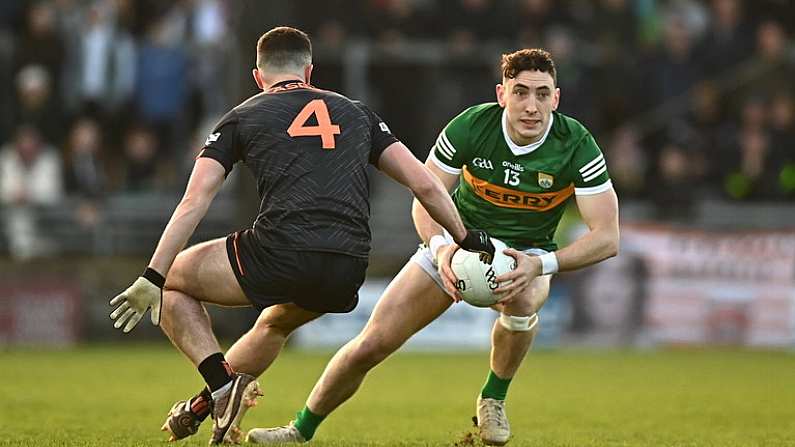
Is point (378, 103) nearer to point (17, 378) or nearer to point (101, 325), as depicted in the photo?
point (101, 325)

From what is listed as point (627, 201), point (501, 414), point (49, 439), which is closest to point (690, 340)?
point (627, 201)

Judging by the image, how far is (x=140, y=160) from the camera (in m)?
17.3

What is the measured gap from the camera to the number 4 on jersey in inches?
279

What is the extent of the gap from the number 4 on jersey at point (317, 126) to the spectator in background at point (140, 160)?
10348 mm

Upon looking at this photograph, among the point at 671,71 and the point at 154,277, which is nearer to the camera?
the point at 154,277

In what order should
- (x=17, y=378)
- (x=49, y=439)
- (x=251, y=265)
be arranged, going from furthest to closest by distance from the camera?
1. (x=17, y=378)
2. (x=49, y=439)
3. (x=251, y=265)

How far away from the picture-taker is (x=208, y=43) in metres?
18.0

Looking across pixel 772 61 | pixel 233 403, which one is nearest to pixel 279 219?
pixel 233 403

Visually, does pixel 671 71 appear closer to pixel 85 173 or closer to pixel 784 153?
pixel 784 153

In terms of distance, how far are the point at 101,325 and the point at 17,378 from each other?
4.78 metres

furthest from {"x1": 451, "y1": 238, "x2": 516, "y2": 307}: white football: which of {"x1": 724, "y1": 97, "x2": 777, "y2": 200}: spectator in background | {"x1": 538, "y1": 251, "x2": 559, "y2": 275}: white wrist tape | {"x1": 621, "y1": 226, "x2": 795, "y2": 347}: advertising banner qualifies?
{"x1": 724, "y1": 97, "x2": 777, "y2": 200}: spectator in background

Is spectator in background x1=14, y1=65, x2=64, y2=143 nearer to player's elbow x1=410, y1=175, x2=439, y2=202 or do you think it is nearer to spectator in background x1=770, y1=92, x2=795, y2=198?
spectator in background x1=770, y1=92, x2=795, y2=198

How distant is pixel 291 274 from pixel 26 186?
10617mm

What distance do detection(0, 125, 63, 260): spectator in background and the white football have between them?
10145mm
